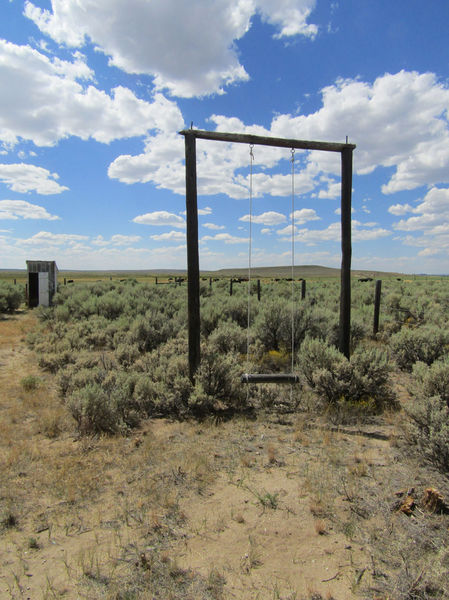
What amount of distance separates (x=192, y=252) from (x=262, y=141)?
222 centimetres

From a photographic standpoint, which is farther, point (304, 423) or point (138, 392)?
point (138, 392)

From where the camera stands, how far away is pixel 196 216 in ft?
19.3

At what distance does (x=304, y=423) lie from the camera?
5.09 meters

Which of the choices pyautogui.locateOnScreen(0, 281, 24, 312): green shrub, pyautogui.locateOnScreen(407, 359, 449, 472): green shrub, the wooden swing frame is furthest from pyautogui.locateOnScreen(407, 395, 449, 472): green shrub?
pyautogui.locateOnScreen(0, 281, 24, 312): green shrub

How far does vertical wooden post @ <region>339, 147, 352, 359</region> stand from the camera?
6203 mm

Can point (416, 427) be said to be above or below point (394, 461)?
above

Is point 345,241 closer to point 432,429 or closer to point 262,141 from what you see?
point 262,141

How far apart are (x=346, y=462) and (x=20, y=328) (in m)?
13.6

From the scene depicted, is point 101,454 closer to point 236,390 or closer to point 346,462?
point 236,390

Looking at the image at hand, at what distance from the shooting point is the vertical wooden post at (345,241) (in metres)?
6.20

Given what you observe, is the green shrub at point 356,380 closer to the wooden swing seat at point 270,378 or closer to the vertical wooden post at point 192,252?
the wooden swing seat at point 270,378

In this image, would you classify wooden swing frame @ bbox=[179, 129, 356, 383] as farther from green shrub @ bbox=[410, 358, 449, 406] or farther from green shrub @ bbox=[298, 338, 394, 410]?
green shrub @ bbox=[410, 358, 449, 406]

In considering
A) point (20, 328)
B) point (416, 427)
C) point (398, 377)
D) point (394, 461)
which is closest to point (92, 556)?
point (394, 461)

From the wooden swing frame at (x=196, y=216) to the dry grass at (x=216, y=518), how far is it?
1.69 meters
